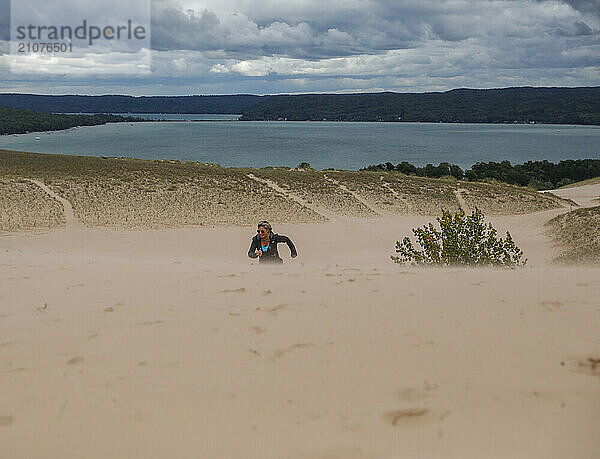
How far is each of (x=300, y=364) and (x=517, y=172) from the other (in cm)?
6961

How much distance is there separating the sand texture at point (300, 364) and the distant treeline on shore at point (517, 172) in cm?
5428

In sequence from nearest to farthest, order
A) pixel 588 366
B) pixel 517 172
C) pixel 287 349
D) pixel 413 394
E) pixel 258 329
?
1. pixel 413 394
2. pixel 588 366
3. pixel 287 349
4. pixel 258 329
5. pixel 517 172

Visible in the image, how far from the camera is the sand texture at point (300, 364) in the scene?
334 cm

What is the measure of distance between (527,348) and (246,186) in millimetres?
33639

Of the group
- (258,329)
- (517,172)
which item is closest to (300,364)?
(258,329)

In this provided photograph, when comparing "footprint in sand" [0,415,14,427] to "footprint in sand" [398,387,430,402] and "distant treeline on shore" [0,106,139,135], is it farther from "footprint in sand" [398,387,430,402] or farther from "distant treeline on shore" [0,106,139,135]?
"distant treeline on shore" [0,106,139,135]

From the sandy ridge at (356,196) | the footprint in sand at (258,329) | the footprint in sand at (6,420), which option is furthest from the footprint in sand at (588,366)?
the sandy ridge at (356,196)

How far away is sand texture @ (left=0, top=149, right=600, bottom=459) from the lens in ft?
11.0

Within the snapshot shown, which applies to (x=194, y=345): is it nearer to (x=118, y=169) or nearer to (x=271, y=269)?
(x=271, y=269)

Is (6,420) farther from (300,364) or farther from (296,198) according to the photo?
(296,198)

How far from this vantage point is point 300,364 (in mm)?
4398

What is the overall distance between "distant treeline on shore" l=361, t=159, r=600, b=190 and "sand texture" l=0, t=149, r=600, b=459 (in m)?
54.3

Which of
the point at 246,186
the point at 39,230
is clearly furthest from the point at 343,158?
the point at 39,230

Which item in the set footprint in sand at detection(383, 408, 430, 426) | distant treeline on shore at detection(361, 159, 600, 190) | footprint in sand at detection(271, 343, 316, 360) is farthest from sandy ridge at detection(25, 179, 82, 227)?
distant treeline on shore at detection(361, 159, 600, 190)
